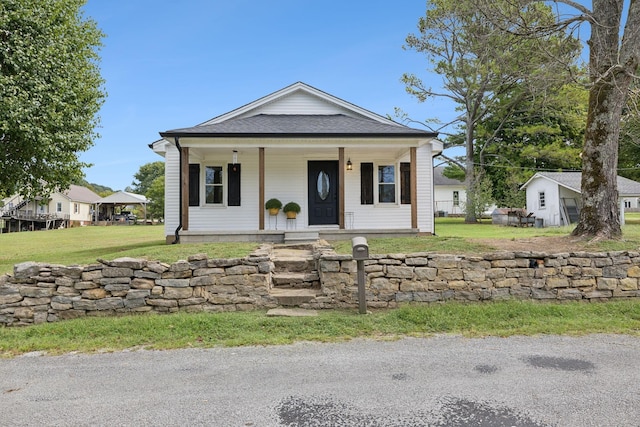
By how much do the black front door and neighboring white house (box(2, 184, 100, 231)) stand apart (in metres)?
29.4

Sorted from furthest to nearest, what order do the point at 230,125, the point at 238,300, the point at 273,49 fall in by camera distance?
the point at 273,49, the point at 230,125, the point at 238,300

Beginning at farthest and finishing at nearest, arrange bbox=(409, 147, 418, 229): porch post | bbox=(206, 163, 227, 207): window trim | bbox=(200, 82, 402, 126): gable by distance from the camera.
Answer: bbox=(200, 82, 402, 126): gable < bbox=(206, 163, 227, 207): window trim < bbox=(409, 147, 418, 229): porch post

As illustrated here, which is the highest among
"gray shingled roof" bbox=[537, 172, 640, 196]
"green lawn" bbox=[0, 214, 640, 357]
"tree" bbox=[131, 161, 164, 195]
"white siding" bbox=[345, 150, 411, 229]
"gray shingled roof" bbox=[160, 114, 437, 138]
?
"tree" bbox=[131, 161, 164, 195]

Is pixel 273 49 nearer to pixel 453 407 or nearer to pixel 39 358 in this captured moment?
pixel 39 358

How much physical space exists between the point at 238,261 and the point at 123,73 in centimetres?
1319

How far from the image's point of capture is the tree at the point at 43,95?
8484mm

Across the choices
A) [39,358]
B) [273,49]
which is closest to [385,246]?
[39,358]

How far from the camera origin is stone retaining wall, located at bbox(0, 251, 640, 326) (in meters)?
4.65

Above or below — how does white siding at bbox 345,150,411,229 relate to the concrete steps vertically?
above

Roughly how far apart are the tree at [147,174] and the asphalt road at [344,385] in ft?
223

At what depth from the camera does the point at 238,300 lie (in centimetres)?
490

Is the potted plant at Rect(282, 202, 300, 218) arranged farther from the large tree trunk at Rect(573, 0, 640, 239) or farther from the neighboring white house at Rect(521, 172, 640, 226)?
the neighboring white house at Rect(521, 172, 640, 226)

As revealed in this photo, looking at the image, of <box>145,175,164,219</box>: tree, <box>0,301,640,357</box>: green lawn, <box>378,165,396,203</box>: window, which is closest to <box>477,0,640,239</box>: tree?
<box>0,301,640,357</box>: green lawn

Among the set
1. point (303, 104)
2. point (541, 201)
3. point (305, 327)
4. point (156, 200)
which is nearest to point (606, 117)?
point (305, 327)
